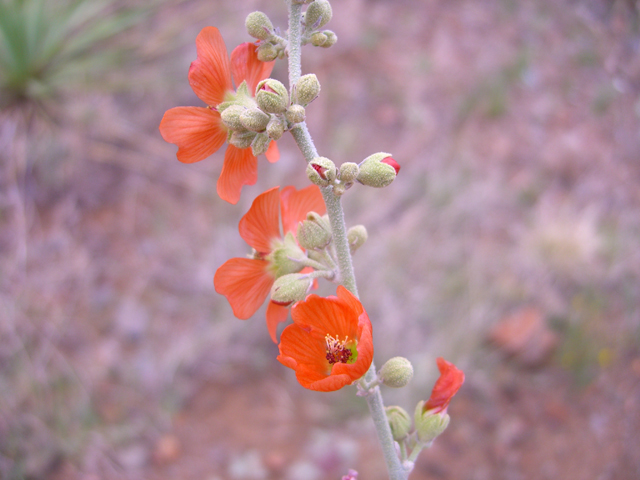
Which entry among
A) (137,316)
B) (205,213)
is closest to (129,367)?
(137,316)

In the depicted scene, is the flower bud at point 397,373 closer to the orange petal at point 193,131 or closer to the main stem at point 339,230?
the main stem at point 339,230

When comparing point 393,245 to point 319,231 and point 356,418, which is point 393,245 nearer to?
point 356,418

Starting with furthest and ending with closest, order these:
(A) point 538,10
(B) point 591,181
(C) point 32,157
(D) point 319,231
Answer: (A) point 538,10
(B) point 591,181
(C) point 32,157
(D) point 319,231

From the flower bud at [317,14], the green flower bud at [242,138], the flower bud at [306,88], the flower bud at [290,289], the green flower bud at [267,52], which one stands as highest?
the flower bud at [317,14]

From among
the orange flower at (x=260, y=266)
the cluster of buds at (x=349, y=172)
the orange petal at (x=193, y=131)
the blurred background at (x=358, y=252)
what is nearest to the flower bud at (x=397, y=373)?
the orange flower at (x=260, y=266)

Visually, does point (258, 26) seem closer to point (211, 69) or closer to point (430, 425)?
point (211, 69)

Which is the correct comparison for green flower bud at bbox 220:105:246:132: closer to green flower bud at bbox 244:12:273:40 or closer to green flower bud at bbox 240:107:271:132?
green flower bud at bbox 240:107:271:132

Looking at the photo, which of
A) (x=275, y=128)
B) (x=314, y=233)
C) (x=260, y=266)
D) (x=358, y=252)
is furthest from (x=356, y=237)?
(x=358, y=252)

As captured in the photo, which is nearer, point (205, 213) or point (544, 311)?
point (544, 311)
